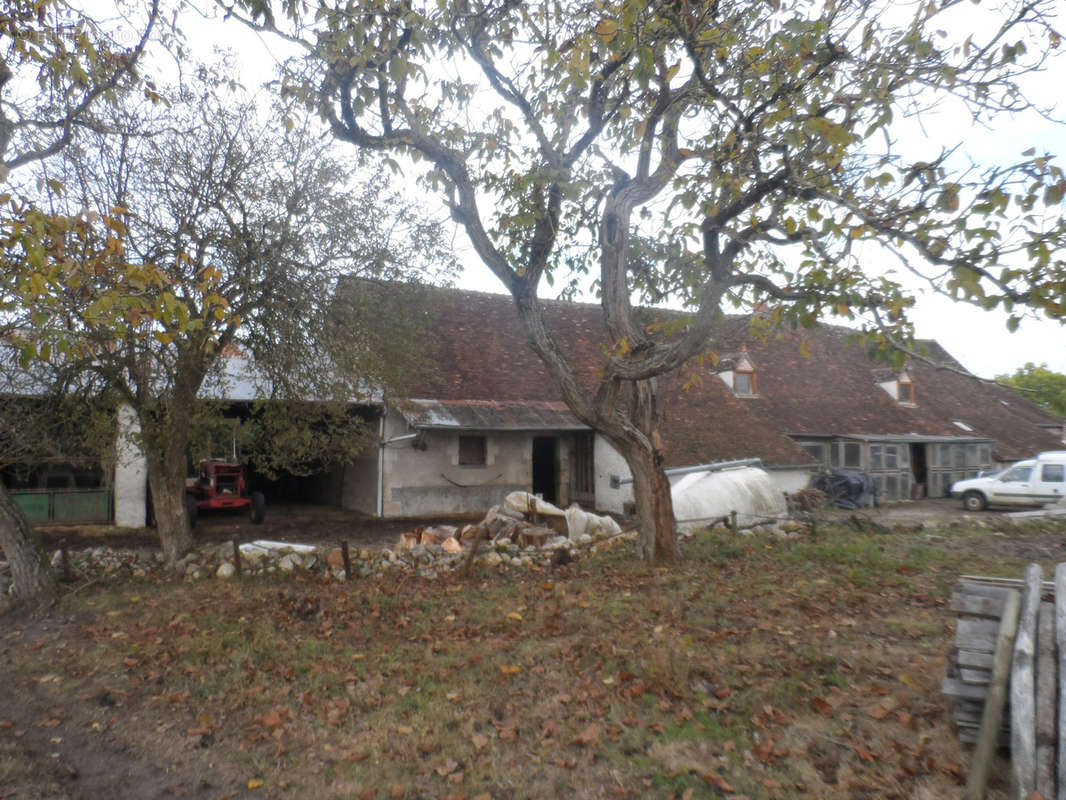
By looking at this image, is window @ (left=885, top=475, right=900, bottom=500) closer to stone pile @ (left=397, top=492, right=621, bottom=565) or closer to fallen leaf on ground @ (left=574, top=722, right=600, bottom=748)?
stone pile @ (left=397, top=492, right=621, bottom=565)

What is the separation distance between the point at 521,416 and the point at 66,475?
Answer: 9.74 meters

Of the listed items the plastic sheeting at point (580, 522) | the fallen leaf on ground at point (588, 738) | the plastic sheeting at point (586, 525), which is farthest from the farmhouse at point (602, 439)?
the fallen leaf on ground at point (588, 738)

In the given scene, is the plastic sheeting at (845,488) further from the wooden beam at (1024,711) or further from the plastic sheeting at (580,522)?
the wooden beam at (1024,711)

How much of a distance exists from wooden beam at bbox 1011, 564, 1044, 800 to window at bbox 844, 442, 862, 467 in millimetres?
18673

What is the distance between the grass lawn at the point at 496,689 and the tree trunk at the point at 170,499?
1.07 metres

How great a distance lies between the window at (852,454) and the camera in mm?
21391

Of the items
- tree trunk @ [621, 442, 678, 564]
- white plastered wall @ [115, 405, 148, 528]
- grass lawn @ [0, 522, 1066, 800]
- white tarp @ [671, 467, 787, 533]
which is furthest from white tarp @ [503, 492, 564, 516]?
white plastered wall @ [115, 405, 148, 528]

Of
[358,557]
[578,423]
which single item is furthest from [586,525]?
[578,423]

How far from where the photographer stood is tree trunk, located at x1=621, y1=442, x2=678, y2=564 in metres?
9.65

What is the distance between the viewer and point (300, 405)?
34.4 ft

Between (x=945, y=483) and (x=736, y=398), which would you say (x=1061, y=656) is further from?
(x=945, y=483)

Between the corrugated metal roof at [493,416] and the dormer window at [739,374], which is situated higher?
the dormer window at [739,374]

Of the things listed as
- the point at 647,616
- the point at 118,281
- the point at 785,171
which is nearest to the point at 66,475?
the point at 118,281

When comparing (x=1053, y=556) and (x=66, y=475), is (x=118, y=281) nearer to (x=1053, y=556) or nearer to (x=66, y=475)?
(x=66, y=475)
